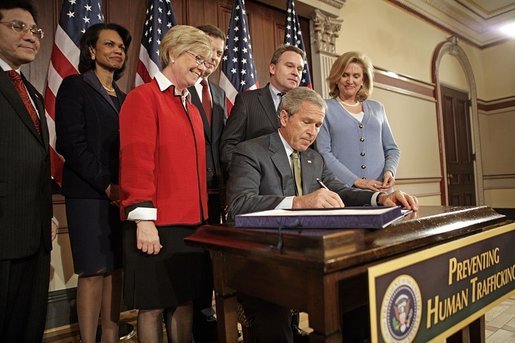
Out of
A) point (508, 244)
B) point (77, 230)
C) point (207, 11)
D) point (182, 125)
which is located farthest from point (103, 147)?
point (207, 11)

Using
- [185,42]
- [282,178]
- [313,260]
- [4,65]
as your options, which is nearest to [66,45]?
[4,65]

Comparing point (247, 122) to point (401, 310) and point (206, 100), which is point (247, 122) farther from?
point (401, 310)

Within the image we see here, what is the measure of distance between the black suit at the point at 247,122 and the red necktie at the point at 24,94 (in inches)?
34.2

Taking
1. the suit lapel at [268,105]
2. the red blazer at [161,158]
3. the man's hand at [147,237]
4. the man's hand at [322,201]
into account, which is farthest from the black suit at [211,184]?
the man's hand at [322,201]

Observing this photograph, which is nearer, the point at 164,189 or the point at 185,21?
the point at 164,189

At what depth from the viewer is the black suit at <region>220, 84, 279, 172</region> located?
1979mm

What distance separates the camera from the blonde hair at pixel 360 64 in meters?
2.20

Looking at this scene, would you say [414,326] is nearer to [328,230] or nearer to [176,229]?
[328,230]

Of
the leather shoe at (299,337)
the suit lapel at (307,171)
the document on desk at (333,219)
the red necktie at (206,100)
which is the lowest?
the leather shoe at (299,337)

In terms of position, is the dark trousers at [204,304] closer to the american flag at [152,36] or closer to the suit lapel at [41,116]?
the suit lapel at [41,116]

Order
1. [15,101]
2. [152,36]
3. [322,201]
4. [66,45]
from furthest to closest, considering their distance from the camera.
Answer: [152,36], [66,45], [15,101], [322,201]

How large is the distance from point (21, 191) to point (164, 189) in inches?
21.7

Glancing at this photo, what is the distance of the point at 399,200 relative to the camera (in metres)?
1.38

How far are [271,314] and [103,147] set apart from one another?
1.20 meters
